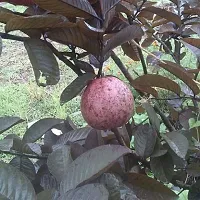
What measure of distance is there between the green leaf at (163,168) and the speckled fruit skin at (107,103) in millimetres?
158

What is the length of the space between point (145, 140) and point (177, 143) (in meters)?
0.07

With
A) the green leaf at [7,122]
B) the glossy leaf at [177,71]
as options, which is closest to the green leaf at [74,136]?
the green leaf at [7,122]

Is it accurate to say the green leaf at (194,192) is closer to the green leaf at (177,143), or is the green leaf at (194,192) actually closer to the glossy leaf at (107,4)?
the green leaf at (177,143)

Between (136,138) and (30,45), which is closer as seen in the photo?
(30,45)

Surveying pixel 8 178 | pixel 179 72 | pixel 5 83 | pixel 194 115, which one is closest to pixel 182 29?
pixel 194 115

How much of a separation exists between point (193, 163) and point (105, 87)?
300 mm

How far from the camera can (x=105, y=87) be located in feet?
2.29

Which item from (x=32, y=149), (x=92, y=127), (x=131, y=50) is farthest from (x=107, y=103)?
(x=131, y=50)

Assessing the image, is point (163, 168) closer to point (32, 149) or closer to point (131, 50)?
point (32, 149)

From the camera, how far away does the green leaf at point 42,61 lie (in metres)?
0.71

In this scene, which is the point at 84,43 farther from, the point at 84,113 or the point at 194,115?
the point at 194,115

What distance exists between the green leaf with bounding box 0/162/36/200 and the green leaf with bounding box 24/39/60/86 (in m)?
0.22

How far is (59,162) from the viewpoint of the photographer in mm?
668

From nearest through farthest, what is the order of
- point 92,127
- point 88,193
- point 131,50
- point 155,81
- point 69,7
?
point 88,193, point 69,7, point 92,127, point 155,81, point 131,50
